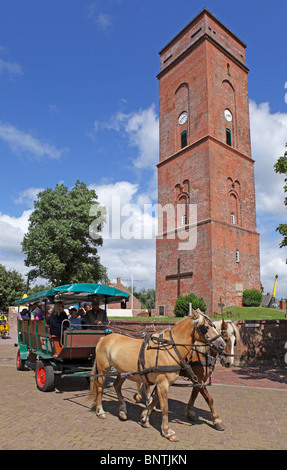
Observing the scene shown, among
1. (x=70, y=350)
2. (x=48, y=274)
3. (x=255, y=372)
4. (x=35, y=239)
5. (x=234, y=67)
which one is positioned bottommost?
(x=255, y=372)

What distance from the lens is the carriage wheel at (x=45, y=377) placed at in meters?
8.12

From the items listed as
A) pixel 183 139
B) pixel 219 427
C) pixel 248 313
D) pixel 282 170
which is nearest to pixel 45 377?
pixel 219 427

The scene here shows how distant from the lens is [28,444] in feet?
16.0

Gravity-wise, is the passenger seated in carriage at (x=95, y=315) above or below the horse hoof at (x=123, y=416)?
above

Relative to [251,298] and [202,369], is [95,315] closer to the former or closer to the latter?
[202,369]

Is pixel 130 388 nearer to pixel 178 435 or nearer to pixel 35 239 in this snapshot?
pixel 178 435

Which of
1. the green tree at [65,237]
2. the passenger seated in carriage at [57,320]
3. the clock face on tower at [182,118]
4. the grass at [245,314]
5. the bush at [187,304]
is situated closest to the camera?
the passenger seated in carriage at [57,320]

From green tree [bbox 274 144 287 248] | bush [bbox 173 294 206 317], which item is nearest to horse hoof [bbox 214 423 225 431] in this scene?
green tree [bbox 274 144 287 248]

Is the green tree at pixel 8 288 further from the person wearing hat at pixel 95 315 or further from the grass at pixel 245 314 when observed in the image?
the person wearing hat at pixel 95 315

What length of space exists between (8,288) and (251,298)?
36709 mm

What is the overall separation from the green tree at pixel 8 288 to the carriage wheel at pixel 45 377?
43.5 meters

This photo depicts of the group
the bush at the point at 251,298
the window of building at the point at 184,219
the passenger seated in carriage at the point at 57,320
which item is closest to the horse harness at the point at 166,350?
the passenger seated in carriage at the point at 57,320

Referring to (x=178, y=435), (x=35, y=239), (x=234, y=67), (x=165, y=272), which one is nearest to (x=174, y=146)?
(x=234, y=67)

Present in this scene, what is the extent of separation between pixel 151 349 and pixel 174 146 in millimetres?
28137
